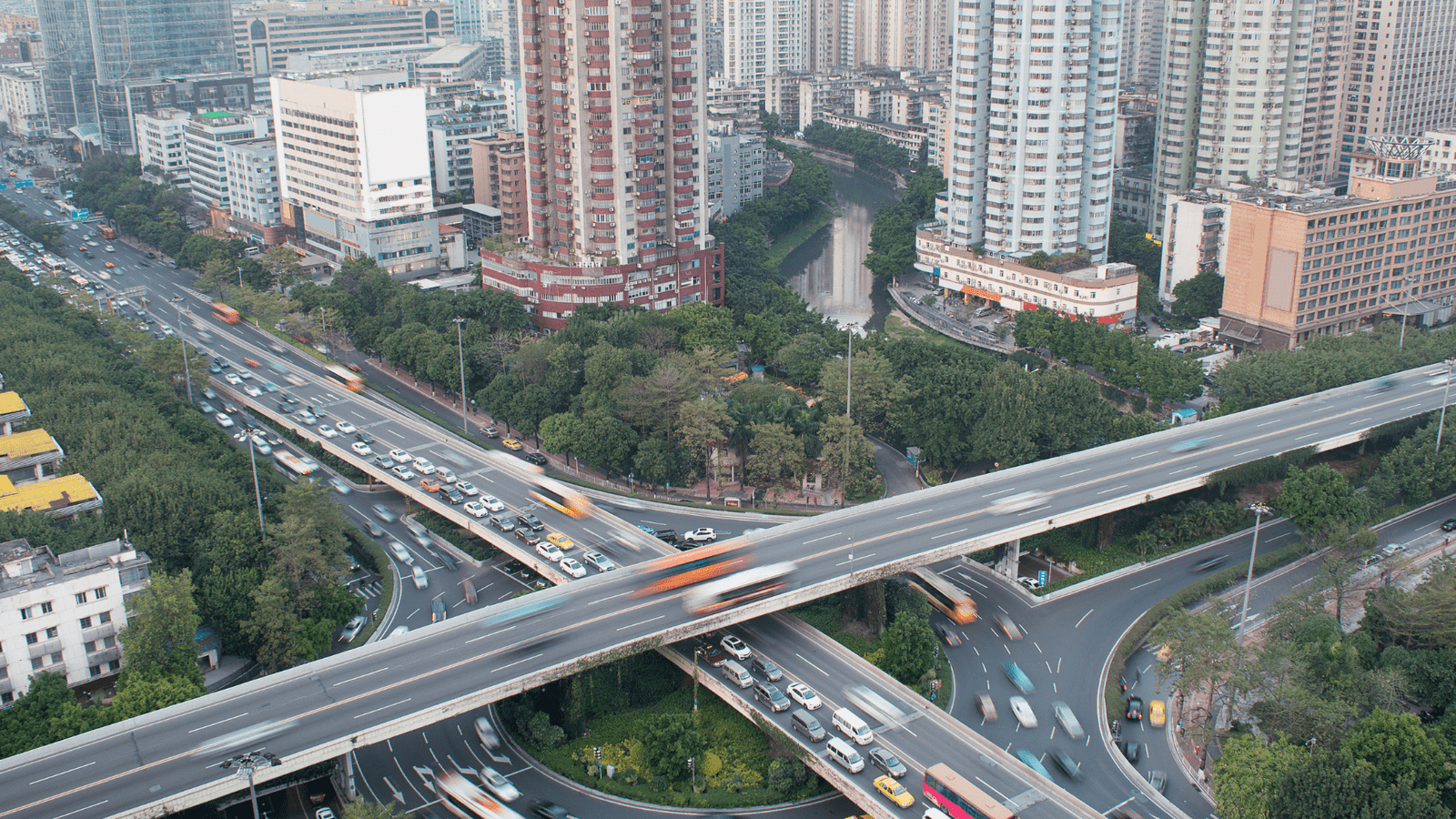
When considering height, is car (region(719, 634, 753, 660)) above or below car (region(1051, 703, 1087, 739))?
above

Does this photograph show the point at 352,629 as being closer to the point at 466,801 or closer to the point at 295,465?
the point at 466,801

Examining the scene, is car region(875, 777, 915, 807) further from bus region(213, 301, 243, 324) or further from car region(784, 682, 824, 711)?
bus region(213, 301, 243, 324)

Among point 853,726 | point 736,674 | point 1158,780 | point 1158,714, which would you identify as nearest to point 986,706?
point 1158,714

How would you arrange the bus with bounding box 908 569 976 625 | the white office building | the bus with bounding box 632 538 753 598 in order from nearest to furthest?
1. the white office building
2. the bus with bounding box 632 538 753 598
3. the bus with bounding box 908 569 976 625

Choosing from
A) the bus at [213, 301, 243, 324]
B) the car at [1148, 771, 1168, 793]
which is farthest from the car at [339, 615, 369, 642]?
the bus at [213, 301, 243, 324]

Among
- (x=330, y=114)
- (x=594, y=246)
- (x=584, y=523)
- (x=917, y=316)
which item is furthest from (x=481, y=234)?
(x=584, y=523)

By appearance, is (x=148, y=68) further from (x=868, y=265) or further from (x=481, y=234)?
(x=868, y=265)
